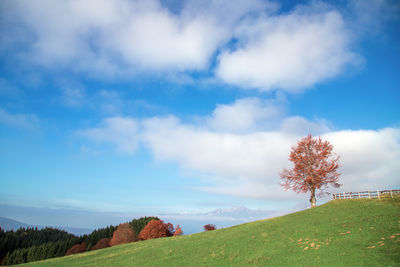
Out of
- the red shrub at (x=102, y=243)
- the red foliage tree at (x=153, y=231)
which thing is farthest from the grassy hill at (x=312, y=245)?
the red shrub at (x=102, y=243)

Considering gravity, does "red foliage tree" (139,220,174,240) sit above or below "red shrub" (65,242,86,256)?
above

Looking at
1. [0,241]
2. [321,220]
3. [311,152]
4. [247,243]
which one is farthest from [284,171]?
[0,241]

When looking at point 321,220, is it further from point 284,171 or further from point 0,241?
point 0,241

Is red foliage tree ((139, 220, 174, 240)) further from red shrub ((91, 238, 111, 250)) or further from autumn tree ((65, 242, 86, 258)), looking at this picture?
autumn tree ((65, 242, 86, 258))

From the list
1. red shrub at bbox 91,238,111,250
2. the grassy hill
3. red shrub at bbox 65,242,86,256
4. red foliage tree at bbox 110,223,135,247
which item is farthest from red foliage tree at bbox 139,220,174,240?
the grassy hill

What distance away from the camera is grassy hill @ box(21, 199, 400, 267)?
22481 mm

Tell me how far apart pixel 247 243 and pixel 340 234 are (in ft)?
38.2

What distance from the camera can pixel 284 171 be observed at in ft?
202

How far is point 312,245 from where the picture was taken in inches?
1052

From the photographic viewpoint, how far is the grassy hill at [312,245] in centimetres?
2248

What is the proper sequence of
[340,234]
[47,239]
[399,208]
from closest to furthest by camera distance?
[340,234] → [399,208] → [47,239]

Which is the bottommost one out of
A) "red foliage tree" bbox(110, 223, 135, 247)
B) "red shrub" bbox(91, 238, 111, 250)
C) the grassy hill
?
"red shrub" bbox(91, 238, 111, 250)

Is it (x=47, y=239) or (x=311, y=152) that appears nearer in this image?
(x=311, y=152)

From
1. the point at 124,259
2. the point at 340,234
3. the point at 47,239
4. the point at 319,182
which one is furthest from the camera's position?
the point at 47,239
